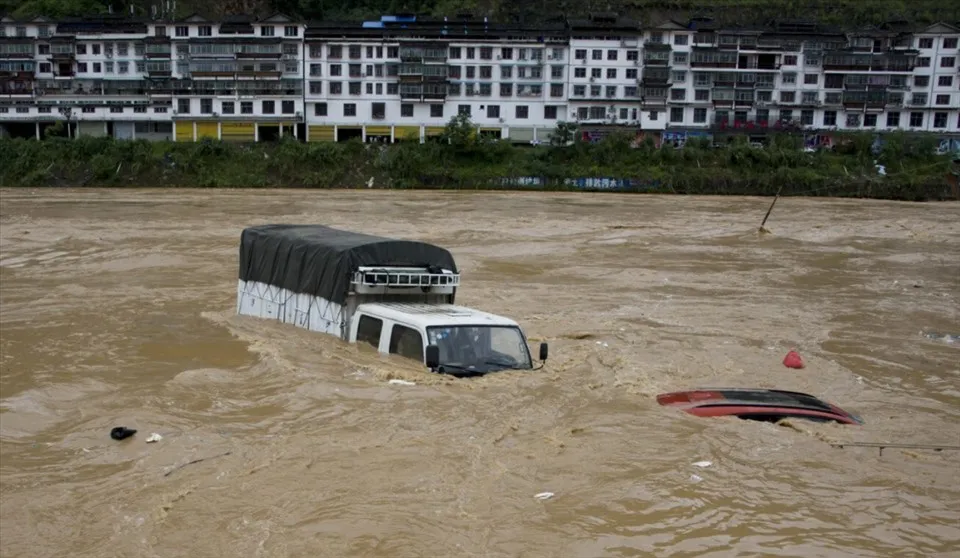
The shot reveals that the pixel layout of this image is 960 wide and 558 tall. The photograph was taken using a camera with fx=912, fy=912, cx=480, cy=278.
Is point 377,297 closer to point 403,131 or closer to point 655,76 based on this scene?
point 403,131

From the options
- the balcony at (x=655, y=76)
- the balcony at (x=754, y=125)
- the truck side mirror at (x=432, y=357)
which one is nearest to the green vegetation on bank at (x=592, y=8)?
the balcony at (x=655, y=76)

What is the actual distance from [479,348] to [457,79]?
220 ft

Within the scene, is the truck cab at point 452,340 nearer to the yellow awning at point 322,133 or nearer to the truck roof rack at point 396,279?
the truck roof rack at point 396,279

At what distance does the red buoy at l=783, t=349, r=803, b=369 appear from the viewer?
55.5 ft

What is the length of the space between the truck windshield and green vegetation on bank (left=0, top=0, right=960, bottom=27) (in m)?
90.8

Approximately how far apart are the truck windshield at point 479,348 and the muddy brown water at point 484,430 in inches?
9.2

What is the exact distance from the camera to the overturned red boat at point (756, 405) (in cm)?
1245

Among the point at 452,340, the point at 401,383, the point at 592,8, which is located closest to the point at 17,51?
the point at 592,8

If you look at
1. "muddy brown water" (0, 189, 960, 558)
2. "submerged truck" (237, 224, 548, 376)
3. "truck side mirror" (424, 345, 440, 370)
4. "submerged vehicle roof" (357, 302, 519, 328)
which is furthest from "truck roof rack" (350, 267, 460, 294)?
"truck side mirror" (424, 345, 440, 370)

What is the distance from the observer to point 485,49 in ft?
254

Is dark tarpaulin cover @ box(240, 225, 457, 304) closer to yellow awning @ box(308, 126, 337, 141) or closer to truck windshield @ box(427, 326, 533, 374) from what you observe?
truck windshield @ box(427, 326, 533, 374)

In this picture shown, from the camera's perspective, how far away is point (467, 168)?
218ft

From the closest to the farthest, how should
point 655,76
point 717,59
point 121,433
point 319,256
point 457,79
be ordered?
point 121,433 < point 319,256 < point 457,79 < point 655,76 < point 717,59

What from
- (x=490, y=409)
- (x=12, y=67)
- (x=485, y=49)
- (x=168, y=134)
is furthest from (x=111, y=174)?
(x=490, y=409)
